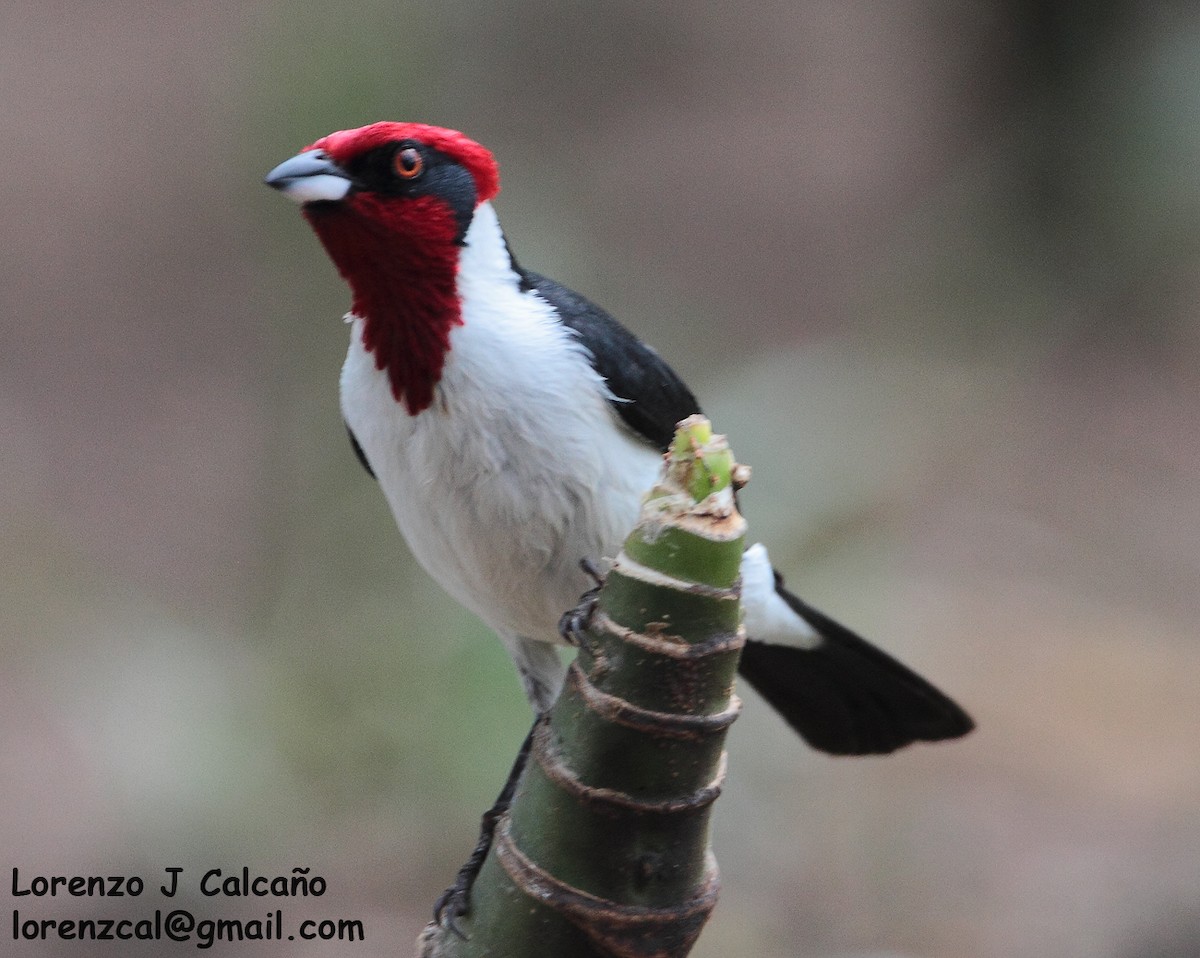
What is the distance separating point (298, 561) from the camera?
2.30 meters

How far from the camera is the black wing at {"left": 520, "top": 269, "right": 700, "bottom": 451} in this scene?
1.49 m

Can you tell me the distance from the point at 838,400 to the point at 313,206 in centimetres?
174

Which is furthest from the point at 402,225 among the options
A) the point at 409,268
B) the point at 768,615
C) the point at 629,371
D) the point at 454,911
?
the point at 768,615

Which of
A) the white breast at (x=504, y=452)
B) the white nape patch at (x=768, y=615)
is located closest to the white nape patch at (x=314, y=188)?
the white breast at (x=504, y=452)

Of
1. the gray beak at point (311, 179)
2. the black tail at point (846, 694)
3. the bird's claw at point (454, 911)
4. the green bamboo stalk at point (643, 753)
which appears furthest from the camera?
the black tail at point (846, 694)

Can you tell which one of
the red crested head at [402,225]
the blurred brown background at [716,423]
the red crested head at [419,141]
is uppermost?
the red crested head at [419,141]

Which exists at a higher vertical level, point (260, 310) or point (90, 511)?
point (260, 310)

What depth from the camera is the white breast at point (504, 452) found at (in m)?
1.36

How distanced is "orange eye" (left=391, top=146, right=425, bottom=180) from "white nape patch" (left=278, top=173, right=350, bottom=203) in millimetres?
67

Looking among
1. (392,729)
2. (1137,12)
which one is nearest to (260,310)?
(392,729)

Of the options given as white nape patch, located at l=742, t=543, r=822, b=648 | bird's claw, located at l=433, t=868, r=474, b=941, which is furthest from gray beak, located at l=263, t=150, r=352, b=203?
white nape patch, located at l=742, t=543, r=822, b=648

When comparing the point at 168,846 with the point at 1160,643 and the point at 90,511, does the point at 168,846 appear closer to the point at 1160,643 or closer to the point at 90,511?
the point at 90,511

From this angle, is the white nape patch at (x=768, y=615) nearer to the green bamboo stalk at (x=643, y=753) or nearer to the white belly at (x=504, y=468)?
the white belly at (x=504, y=468)

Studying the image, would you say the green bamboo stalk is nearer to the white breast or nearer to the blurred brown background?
the white breast
